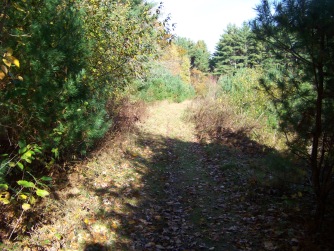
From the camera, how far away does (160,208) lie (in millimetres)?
6211

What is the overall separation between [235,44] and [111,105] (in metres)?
59.2

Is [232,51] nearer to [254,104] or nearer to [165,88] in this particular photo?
[165,88]

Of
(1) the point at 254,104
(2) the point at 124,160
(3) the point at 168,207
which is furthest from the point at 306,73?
(1) the point at 254,104

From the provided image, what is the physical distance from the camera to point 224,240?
Answer: 4.90 meters

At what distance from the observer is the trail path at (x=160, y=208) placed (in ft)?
15.4

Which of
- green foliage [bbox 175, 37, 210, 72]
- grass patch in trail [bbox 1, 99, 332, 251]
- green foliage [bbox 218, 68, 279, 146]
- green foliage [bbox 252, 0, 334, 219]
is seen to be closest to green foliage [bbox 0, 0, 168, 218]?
grass patch in trail [bbox 1, 99, 332, 251]

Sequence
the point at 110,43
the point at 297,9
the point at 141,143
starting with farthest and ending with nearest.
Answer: the point at 141,143 → the point at 110,43 → the point at 297,9

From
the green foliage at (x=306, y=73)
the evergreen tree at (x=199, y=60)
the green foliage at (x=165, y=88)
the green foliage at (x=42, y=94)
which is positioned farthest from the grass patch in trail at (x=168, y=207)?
the evergreen tree at (x=199, y=60)

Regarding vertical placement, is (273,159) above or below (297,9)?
below

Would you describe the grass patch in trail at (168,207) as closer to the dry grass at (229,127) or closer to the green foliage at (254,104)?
the dry grass at (229,127)

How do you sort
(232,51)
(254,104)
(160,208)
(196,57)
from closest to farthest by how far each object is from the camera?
(160,208) → (254,104) → (232,51) → (196,57)

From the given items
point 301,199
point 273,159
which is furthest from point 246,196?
point 273,159

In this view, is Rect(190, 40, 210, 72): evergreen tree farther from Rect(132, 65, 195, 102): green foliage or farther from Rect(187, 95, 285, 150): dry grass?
Rect(187, 95, 285, 150): dry grass

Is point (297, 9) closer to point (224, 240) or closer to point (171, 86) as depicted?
point (224, 240)
